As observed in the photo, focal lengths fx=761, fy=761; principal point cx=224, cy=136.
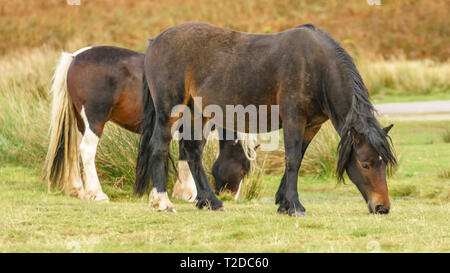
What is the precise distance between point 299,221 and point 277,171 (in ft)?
17.3

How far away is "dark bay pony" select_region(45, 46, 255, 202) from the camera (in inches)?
377

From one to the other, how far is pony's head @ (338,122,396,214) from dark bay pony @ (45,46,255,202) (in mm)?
2123

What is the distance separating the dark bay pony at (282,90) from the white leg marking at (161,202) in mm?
47

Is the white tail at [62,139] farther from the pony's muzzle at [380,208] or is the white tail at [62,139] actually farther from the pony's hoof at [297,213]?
the pony's muzzle at [380,208]

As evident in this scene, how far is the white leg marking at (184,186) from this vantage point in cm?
966

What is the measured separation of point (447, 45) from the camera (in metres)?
40.5

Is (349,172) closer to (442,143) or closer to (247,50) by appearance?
(247,50)

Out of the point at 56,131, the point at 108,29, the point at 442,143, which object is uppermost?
the point at 56,131

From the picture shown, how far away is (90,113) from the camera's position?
9664mm

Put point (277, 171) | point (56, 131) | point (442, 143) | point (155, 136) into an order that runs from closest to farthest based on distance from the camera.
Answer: point (155, 136), point (56, 131), point (277, 171), point (442, 143)

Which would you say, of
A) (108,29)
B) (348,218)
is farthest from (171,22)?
(348,218)

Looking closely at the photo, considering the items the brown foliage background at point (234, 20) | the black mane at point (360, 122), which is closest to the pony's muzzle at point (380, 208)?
the black mane at point (360, 122)

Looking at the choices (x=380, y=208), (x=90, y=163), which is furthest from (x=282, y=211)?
(x=90, y=163)

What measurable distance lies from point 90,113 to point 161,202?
89.1 inches
